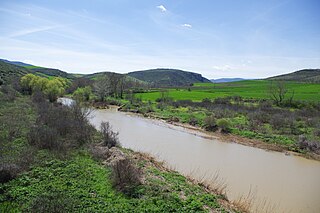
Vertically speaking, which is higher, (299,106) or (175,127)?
(299,106)

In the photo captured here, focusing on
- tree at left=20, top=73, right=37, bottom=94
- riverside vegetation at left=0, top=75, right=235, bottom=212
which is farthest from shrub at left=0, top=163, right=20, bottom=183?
tree at left=20, top=73, right=37, bottom=94

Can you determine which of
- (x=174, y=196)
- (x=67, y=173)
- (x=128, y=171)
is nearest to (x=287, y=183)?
(x=174, y=196)

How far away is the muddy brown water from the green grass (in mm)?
3246

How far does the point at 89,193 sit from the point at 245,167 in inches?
469

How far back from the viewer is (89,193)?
10234 millimetres

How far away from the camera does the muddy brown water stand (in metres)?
13.0

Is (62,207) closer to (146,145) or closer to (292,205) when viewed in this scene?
(292,205)

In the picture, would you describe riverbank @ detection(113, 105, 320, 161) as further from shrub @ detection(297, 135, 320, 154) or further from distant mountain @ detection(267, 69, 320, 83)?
distant mountain @ detection(267, 69, 320, 83)

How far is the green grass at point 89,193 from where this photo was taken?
9.14 m

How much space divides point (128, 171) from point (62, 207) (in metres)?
3.47

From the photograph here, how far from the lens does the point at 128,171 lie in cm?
1138

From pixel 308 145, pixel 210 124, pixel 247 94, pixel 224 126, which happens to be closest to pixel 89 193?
pixel 308 145

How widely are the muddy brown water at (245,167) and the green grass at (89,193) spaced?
3246mm

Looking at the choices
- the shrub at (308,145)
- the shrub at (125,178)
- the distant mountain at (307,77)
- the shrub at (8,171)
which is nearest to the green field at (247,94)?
the distant mountain at (307,77)
